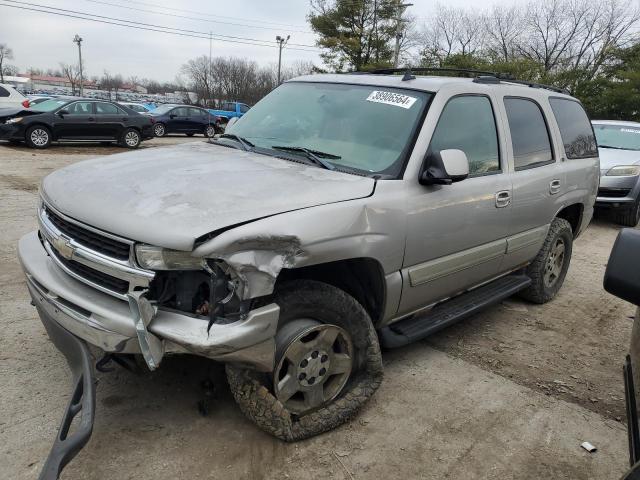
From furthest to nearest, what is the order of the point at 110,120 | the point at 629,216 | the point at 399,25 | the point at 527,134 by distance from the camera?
the point at 399,25, the point at 110,120, the point at 629,216, the point at 527,134

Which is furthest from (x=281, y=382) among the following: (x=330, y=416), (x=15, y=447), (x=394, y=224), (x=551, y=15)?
(x=551, y=15)

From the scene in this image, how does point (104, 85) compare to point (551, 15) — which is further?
point (104, 85)

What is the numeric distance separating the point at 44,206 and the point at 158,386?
1.23 m

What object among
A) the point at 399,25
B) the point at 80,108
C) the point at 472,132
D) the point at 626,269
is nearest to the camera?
the point at 626,269

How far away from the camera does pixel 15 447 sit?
2492mm

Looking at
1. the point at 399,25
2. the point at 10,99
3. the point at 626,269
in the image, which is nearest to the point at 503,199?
the point at 626,269

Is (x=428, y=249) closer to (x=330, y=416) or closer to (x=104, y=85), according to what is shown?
(x=330, y=416)

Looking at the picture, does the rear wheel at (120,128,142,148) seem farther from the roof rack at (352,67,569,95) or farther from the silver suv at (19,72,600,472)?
the roof rack at (352,67,569,95)

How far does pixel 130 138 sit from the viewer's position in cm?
1641

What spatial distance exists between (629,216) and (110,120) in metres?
14.0

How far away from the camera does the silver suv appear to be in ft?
7.18

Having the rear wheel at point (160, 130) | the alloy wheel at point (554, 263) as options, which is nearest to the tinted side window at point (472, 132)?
the alloy wheel at point (554, 263)

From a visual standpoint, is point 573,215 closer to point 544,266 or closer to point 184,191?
point 544,266

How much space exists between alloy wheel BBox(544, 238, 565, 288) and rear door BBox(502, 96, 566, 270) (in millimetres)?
456
